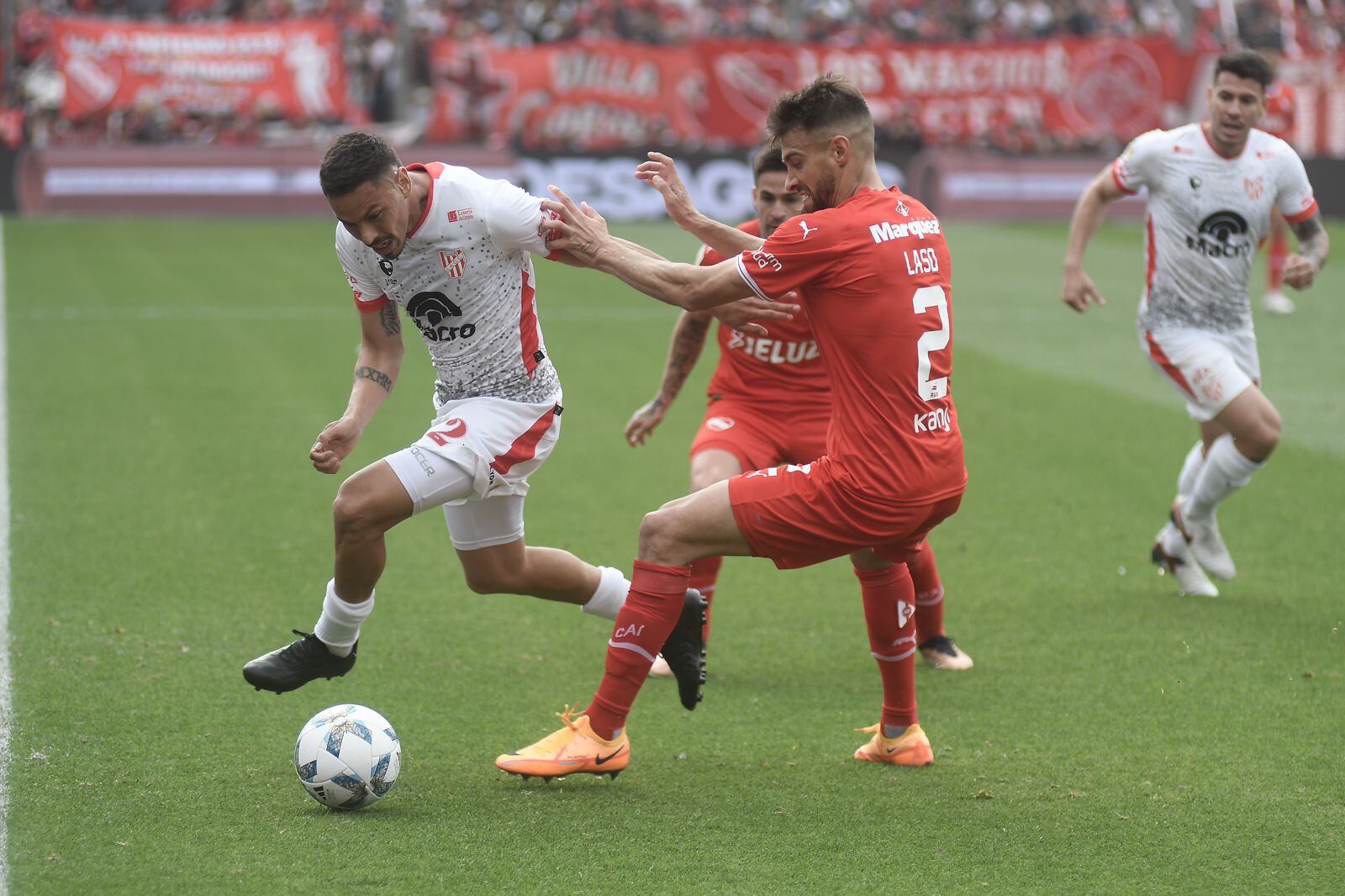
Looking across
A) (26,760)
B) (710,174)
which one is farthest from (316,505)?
(710,174)

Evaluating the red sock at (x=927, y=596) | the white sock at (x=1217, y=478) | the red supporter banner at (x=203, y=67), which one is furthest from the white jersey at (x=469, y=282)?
the red supporter banner at (x=203, y=67)

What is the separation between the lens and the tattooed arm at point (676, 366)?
6.53 meters

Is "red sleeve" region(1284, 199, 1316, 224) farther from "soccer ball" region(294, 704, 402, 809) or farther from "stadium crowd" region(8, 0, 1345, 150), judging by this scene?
"stadium crowd" region(8, 0, 1345, 150)

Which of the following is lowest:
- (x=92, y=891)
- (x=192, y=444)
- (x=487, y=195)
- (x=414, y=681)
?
(x=192, y=444)

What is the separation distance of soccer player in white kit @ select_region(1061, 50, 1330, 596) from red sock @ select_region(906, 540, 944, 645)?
1.71 metres

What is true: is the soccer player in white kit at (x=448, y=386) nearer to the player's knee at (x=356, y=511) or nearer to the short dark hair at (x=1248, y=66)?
the player's knee at (x=356, y=511)

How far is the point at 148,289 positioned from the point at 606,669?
14.8 meters

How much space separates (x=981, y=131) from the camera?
3041 cm

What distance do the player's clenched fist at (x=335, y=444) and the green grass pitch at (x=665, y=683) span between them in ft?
3.38

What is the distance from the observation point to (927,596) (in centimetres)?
655

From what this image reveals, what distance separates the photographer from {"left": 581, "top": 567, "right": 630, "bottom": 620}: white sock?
5.82 metres

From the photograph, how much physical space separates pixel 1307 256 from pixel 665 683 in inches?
145

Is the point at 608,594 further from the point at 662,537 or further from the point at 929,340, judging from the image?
the point at 929,340

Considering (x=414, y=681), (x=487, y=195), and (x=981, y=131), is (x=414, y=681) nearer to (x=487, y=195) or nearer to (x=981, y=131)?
(x=487, y=195)
